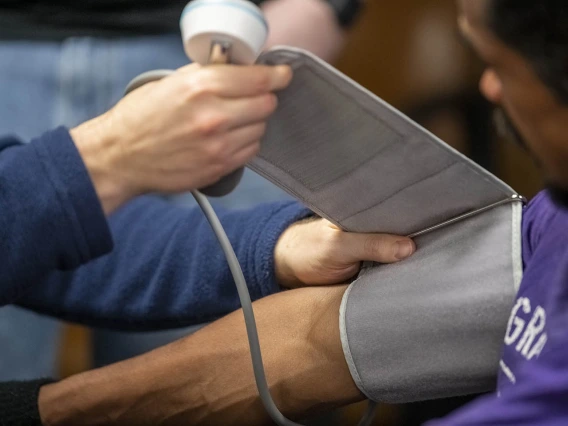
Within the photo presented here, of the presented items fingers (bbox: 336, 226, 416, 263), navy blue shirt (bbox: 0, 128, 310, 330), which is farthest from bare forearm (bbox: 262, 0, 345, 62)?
fingers (bbox: 336, 226, 416, 263)

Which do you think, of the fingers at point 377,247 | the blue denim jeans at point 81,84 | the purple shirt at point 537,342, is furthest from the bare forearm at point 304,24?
the purple shirt at point 537,342

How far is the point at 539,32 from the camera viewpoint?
46 centimetres

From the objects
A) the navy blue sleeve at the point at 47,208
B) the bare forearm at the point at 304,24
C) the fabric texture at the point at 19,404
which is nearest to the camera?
the navy blue sleeve at the point at 47,208

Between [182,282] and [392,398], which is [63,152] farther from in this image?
[392,398]

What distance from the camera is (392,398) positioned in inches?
28.0

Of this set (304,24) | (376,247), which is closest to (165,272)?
(376,247)

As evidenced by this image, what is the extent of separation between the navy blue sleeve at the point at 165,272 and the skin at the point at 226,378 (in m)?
0.06

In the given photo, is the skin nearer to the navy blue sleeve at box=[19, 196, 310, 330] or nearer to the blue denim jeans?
the navy blue sleeve at box=[19, 196, 310, 330]

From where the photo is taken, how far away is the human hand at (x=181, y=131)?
609mm

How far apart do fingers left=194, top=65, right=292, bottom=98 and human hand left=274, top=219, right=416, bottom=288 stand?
21 centimetres

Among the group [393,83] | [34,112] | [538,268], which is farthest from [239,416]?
[393,83]

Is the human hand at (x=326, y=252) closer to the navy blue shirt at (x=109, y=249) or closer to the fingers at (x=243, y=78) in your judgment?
the navy blue shirt at (x=109, y=249)

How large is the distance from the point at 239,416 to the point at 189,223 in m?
0.26

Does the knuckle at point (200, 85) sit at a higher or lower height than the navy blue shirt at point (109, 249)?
higher
